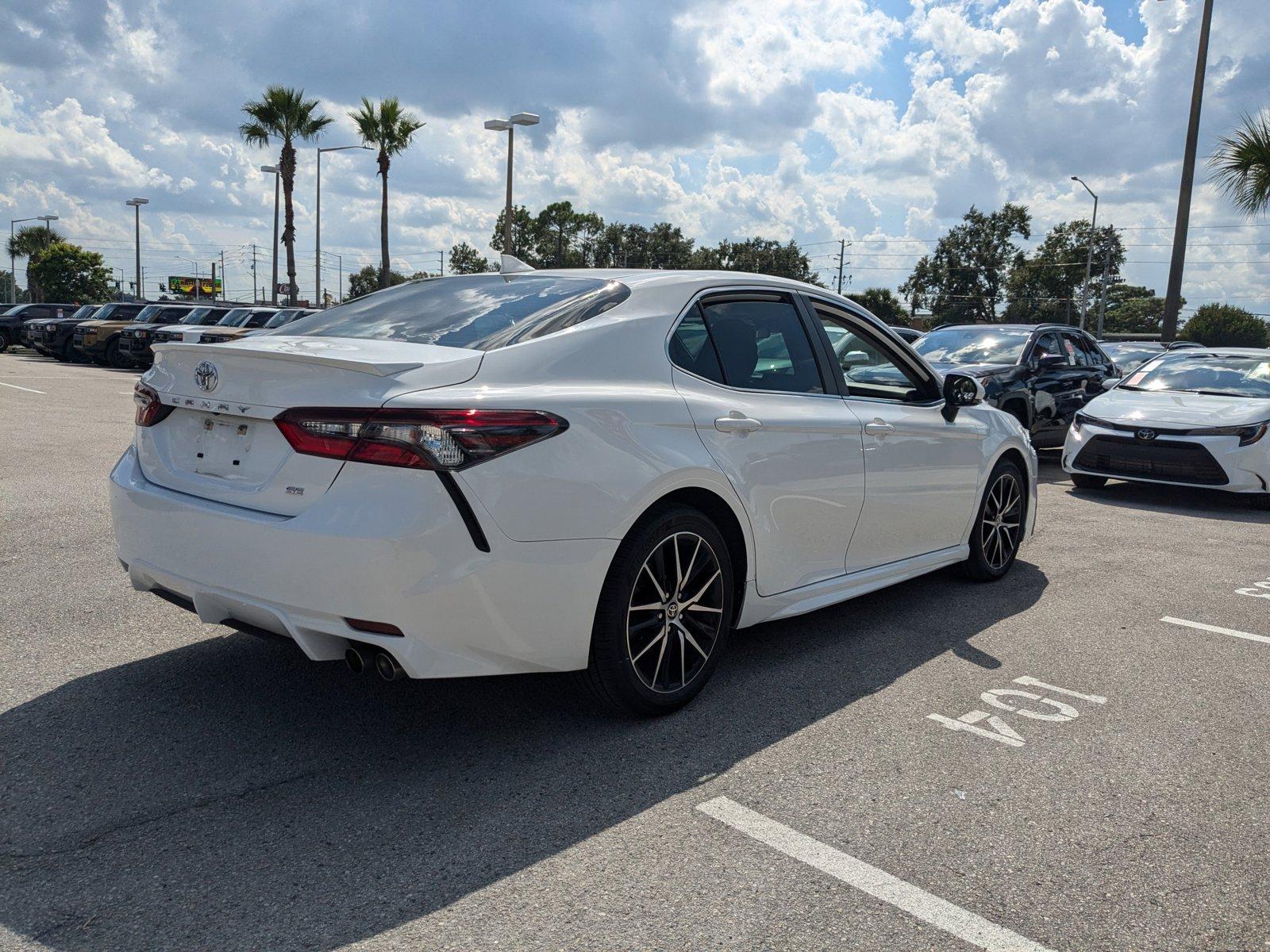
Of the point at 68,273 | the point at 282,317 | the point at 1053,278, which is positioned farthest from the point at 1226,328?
the point at 68,273

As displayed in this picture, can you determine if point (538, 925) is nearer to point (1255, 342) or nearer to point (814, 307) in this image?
point (814, 307)

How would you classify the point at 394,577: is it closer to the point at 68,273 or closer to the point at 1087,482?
the point at 1087,482

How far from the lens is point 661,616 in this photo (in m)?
3.69

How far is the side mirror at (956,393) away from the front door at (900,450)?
0.04m

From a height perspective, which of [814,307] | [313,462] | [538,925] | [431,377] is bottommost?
[538,925]

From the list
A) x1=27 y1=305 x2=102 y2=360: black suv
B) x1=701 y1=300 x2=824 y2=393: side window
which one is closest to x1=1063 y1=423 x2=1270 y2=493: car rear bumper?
x1=701 y1=300 x2=824 y2=393: side window

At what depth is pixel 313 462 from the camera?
3123mm

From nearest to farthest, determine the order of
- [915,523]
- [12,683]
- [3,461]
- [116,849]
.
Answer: [116,849] < [12,683] < [915,523] < [3,461]

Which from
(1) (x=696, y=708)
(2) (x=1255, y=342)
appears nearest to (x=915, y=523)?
(1) (x=696, y=708)

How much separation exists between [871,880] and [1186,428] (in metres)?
7.87

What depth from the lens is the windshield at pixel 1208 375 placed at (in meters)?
10.1

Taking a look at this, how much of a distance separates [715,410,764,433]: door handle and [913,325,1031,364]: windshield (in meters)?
8.25

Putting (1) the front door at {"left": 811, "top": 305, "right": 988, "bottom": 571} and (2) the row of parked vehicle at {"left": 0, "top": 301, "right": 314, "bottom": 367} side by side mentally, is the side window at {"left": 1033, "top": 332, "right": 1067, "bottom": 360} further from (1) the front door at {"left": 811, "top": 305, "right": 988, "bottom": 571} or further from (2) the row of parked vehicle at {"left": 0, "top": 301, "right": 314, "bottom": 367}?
(2) the row of parked vehicle at {"left": 0, "top": 301, "right": 314, "bottom": 367}

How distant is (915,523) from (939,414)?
61 cm
